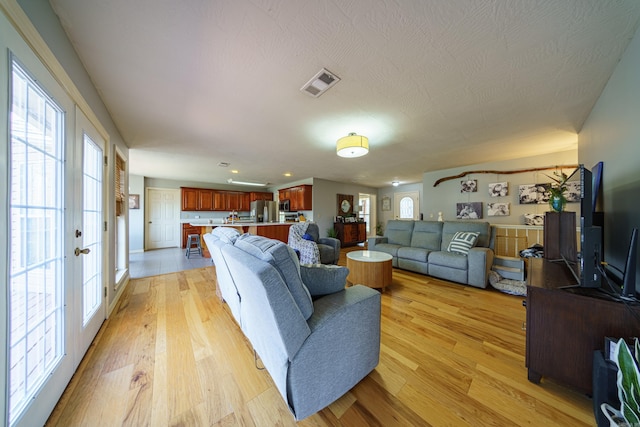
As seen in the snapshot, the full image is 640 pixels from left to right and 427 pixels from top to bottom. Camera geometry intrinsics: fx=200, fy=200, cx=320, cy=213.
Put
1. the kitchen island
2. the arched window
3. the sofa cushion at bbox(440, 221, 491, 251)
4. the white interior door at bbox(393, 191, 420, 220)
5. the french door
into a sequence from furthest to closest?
the arched window → the white interior door at bbox(393, 191, 420, 220) → the kitchen island → the sofa cushion at bbox(440, 221, 491, 251) → the french door

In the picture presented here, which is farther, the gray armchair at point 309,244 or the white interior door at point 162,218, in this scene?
the white interior door at point 162,218

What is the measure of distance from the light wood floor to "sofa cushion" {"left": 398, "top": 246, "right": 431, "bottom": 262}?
134 centimetres

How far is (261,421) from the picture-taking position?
43.3 inches

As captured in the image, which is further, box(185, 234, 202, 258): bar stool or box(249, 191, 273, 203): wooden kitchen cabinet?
box(249, 191, 273, 203): wooden kitchen cabinet

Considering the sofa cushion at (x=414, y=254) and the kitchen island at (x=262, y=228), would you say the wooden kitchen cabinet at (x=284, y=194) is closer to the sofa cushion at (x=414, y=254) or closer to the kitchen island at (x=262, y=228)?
the kitchen island at (x=262, y=228)

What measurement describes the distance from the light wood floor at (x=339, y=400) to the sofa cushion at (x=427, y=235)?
5.55ft

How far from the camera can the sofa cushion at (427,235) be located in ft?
12.8

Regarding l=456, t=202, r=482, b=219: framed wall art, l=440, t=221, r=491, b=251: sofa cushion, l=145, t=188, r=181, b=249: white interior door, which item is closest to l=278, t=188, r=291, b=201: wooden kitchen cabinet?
l=145, t=188, r=181, b=249: white interior door

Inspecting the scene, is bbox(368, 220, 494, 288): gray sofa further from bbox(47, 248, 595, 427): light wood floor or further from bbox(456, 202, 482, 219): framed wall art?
bbox(47, 248, 595, 427): light wood floor

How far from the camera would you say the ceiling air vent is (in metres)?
1.60

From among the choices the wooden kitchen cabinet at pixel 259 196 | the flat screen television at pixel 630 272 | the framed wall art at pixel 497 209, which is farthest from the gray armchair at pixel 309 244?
the wooden kitchen cabinet at pixel 259 196

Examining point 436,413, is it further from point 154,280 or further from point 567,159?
point 567,159

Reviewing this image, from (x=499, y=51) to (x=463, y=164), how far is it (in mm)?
3609

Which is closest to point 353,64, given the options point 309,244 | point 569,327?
point 569,327
